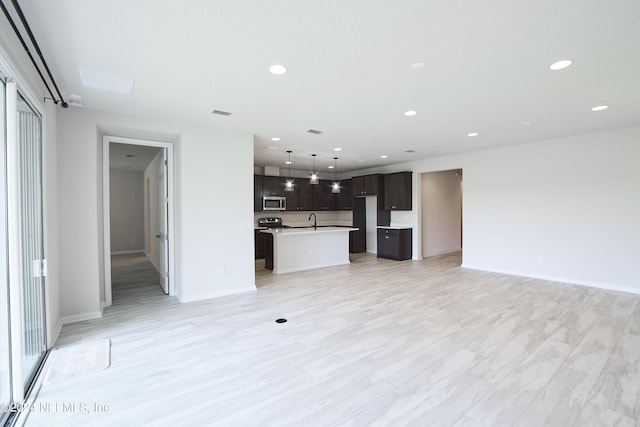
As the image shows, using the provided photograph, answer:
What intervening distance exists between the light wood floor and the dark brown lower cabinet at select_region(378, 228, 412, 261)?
305 centimetres

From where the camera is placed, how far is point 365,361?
256cm

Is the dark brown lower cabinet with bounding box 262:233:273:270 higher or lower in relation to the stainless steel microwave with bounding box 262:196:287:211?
lower

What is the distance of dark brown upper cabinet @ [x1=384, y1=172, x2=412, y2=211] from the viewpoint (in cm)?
768

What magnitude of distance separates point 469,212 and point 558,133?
2251 millimetres

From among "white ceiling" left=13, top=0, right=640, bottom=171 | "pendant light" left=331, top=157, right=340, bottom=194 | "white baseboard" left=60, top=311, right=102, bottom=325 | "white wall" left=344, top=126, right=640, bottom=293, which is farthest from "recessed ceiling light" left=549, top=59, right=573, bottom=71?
"white baseboard" left=60, top=311, right=102, bottom=325

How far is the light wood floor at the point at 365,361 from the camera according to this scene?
1928mm

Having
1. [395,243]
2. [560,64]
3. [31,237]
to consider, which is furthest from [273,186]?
[560,64]

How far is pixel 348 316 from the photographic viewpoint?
363 centimetres

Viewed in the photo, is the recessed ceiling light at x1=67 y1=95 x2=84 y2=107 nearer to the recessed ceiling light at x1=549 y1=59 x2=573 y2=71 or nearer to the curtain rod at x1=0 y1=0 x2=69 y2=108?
the curtain rod at x1=0 y1=0 x2=69 y2=108

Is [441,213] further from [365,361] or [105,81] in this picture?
[105,81]

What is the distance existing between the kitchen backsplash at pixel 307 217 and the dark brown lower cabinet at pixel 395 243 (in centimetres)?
192

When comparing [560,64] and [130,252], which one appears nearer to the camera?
[560,64]

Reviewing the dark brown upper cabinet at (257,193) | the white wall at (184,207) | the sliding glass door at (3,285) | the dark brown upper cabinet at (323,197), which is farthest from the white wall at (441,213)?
the sliding glass door at (3,285)

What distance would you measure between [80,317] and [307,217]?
6615 millimetres
